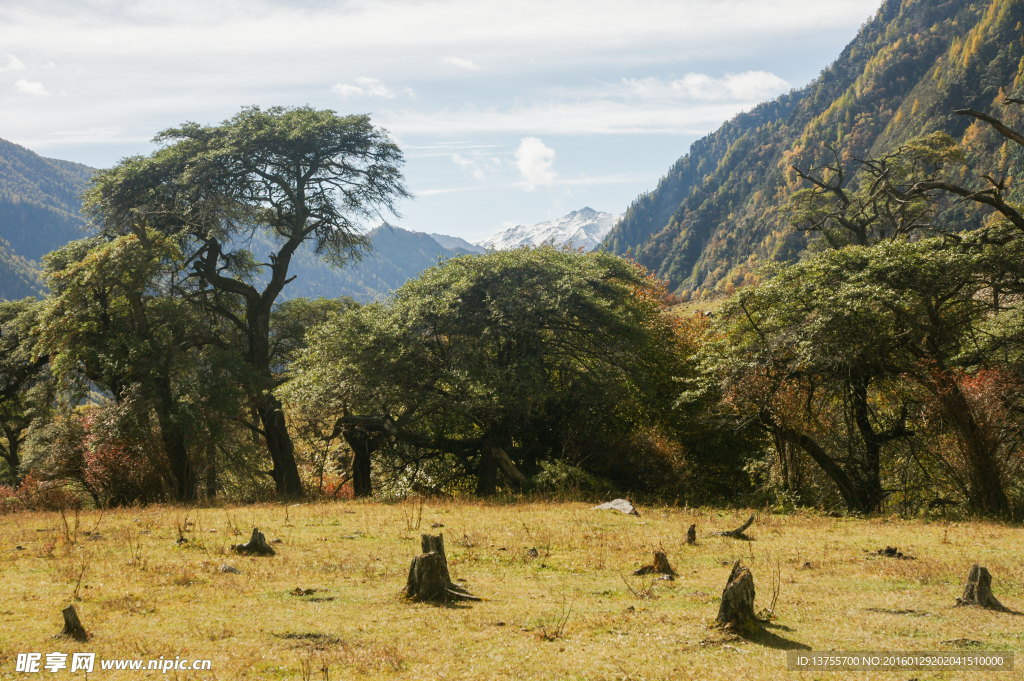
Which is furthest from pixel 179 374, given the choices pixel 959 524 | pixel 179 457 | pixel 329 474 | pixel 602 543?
pixel 959 524

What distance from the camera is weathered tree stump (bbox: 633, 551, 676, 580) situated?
9.77 metres

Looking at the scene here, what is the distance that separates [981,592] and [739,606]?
332cm

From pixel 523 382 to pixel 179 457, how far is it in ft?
41.0

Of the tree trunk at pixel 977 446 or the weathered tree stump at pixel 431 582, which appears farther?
the tree trunk at pixel 977 446

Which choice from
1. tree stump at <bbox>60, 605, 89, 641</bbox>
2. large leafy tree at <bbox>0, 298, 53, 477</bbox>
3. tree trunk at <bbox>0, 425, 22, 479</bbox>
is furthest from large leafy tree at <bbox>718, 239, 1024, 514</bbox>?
tree trunk at <bbox>0, 425, 22, 479</bbox>

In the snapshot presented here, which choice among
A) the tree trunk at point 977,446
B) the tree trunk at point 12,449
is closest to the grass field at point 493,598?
the tree trunk at point 977,446

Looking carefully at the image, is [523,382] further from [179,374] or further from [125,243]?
[125,243]

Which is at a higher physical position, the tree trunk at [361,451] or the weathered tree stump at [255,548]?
the weathered tree stump at [255,548]

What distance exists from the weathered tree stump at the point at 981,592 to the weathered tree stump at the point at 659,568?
360 cm

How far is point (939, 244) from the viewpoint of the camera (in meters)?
18.2

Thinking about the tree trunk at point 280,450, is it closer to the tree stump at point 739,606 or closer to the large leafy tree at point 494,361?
the large leafy tree at point 494,361

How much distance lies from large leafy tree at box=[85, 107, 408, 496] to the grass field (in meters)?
14.5

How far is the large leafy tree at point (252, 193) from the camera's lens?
2667cm

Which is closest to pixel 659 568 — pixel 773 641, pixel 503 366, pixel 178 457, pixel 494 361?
pixel 773 641
